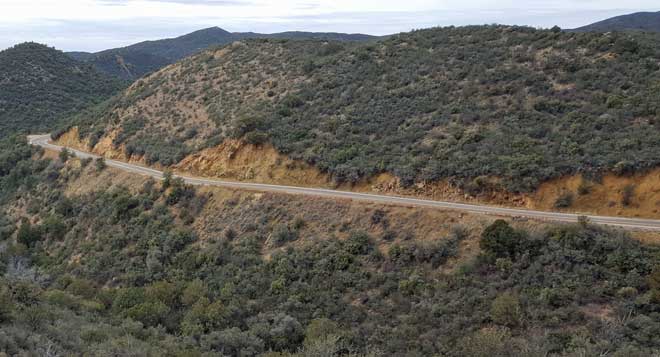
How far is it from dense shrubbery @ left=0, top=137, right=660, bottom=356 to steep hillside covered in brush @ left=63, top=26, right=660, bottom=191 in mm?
5073

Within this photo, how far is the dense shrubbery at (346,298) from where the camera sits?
14312 millimetres

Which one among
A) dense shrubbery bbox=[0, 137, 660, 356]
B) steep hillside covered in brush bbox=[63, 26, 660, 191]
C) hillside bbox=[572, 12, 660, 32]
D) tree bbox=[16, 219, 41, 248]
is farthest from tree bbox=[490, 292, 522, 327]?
hillside bbox=[572, 12, 660, 32]

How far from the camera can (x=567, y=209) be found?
66.3ft

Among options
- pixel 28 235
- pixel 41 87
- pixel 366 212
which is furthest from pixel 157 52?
pixel 366 212

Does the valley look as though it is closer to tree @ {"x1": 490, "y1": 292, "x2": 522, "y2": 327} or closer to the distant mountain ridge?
tree @ {"x1": 490, "y1": 292, "x2": 522, "y2": 327}

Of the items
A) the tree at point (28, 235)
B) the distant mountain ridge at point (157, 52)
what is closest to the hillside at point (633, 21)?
the distant mountain ridge at point (157, 52)

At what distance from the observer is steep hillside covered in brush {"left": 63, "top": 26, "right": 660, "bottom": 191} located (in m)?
22.8

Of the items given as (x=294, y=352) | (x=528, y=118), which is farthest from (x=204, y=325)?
(x=528, y=118)

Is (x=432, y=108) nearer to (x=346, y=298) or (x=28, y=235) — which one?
(x=346, y=298)

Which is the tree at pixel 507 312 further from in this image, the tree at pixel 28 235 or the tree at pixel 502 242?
the tree at pixel 28 235

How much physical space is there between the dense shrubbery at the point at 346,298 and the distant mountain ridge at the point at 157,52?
76.2 meters

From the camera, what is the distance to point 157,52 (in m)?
176

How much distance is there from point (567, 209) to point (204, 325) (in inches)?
627

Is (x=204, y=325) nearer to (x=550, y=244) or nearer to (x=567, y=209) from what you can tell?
(x=550, y=244)
